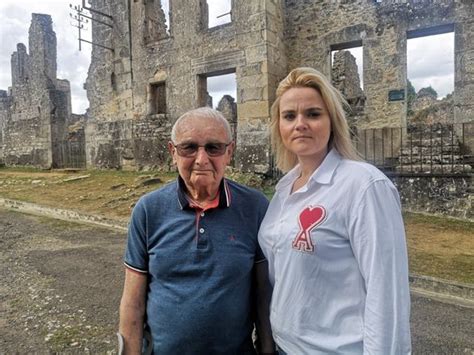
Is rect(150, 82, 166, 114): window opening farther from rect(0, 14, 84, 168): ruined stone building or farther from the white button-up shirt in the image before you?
the white button-up shirt

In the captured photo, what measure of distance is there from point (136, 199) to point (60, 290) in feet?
16.7

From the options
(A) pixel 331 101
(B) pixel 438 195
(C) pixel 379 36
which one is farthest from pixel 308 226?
(C) pixel 379 36

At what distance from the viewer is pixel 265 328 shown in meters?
1.85

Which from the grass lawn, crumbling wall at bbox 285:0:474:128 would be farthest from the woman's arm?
crumbling wall at bbox 285:0:474:128

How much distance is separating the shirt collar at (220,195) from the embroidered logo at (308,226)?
19.0 inches

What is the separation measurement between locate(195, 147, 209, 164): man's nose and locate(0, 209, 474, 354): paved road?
1849 mm

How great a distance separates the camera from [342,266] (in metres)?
1.42

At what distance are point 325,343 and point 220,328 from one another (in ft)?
Answer: 1.64

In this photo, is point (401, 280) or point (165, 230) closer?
point (401, 280)

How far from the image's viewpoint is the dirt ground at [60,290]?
9.82ft

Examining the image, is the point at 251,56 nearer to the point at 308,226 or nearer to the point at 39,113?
the point at 308,226

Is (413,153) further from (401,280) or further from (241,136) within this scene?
(401,280)

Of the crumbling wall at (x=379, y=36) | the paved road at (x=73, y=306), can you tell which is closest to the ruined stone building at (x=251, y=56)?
the crumbling wall at (x=379, y=36)

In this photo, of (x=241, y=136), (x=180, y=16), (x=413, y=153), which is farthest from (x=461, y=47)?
(x=180, y=16)
